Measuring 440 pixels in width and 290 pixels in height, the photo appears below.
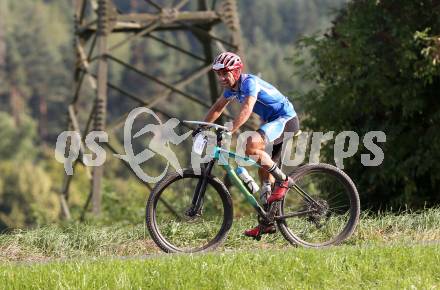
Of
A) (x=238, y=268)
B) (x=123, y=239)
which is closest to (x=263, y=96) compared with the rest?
(x=238, y=268)

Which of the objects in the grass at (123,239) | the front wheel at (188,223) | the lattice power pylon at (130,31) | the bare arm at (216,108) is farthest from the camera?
the lattice power pylon at (130,31)

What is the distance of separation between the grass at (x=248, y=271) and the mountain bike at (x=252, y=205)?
0.84m

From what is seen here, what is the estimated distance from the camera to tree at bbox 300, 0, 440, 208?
46.6ft

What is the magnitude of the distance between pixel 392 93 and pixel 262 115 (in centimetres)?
452

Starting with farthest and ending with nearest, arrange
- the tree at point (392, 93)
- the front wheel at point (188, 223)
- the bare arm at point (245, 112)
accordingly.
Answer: the tree at point (392, 93)
the front wheel at point (188, 223)
the bare arm at point (245, 112)

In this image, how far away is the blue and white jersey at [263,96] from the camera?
984cm

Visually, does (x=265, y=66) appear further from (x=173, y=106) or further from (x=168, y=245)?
(x=168, y=245)

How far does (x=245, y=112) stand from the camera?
31.8 feet

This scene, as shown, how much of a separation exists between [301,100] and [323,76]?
52 cm

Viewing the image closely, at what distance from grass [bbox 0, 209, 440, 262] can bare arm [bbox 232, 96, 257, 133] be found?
4.90ft

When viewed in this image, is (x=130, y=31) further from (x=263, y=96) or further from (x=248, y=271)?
(x=248, y=271)

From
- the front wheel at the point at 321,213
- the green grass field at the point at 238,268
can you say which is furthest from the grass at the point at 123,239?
the front wheel at the point at 321,213

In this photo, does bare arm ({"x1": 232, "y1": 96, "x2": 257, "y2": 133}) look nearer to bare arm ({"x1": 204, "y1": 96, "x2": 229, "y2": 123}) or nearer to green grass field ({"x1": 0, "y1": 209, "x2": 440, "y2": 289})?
bare arm ({"x1": 204, "y1": 96, "x2": 229, "y2": 123})

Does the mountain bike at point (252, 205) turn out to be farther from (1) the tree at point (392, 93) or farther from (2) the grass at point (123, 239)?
(1) the tree at point (392, 93)
